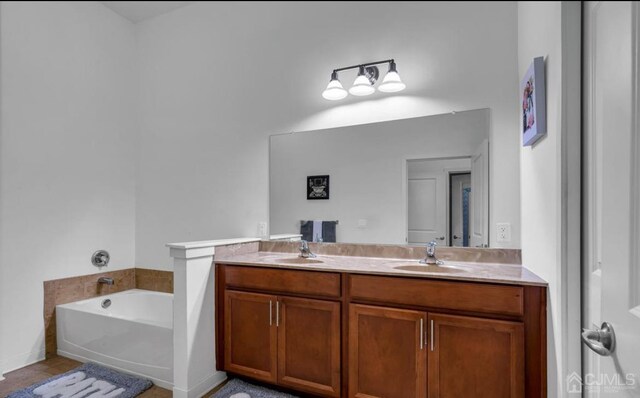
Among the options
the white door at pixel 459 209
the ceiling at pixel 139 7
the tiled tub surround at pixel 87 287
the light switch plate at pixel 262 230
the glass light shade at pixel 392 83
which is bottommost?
the tiled tub surround at pixel 87 287

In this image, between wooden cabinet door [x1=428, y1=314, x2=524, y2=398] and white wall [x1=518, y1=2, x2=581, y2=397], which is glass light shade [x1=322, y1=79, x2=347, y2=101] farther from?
wooden cabinet door [x1=428, y1=314, x2=524, y2=398]

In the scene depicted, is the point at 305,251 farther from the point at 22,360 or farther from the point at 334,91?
the point at 22,360

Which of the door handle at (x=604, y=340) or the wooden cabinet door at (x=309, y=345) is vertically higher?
the door handle at (x=604, y=340)

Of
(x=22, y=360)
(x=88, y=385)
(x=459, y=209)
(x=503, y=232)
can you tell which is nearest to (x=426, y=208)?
(x=459, y=209)

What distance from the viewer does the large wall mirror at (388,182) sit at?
1743mm

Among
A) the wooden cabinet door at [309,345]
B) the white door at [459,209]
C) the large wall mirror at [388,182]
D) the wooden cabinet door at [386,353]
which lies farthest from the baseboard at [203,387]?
the white door at [459,209]

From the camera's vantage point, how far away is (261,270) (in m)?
1.75

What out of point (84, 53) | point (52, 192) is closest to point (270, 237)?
point (52, 192)

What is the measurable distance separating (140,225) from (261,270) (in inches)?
62.0

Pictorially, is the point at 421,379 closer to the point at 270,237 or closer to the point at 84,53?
the point at 270,237

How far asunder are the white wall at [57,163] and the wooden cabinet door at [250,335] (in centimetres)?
136

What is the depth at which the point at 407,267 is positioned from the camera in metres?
1.67

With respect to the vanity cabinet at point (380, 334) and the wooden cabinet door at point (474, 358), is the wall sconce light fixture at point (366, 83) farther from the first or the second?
the wooden cabinet door at point (474, 358)

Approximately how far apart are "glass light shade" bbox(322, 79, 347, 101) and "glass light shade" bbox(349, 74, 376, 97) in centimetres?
6
